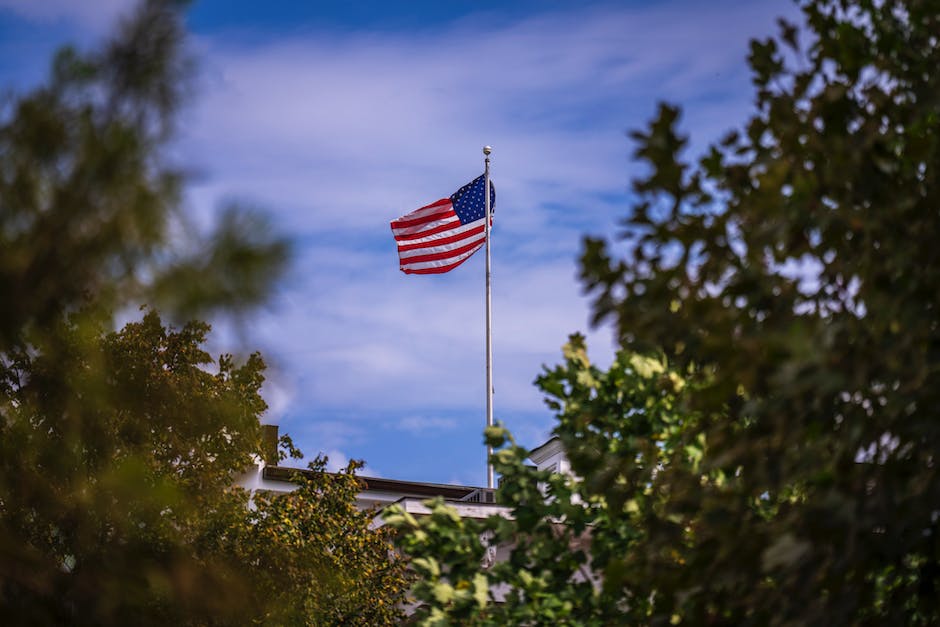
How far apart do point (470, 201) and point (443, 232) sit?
→ 1273 millimetres

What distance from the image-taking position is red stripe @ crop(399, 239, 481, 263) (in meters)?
27.3

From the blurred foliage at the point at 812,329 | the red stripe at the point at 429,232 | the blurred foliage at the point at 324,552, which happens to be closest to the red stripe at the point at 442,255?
the red stripe at the point at 429,232

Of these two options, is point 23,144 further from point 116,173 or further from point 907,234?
point 907,234

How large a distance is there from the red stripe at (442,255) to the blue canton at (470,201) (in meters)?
0.60

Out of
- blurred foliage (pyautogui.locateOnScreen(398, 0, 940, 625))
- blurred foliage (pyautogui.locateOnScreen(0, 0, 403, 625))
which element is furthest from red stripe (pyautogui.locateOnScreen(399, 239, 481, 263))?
blurred foliage (pyautogui.locateOnScreen(398, 0, 940, 625))

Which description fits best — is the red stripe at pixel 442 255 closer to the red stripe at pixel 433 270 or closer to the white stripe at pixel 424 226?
the red stripe at pixel 433 270

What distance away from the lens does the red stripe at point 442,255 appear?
1076 inches

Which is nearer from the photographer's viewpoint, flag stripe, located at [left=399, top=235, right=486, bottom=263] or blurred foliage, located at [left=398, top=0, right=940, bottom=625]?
blurred foliage, located at [left=398, top=0, right=940, bottom=625]

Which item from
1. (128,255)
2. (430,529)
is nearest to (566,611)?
(430,529)

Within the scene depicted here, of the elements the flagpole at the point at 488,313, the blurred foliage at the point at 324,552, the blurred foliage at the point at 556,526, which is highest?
the flagpole at the point at 488,313

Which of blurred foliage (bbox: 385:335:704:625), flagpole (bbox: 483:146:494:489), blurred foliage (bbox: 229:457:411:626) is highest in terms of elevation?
flagpole (bbox: 483:146:494:489)

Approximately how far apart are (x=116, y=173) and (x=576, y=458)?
3.24 metres

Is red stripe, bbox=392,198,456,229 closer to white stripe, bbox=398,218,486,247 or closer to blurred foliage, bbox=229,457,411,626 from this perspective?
white stripe, bbox=398,218,486,247

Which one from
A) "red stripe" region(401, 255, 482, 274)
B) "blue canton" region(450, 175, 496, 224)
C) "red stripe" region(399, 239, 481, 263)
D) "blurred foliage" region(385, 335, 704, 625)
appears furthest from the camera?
"blue canton" region(450, 175, 496, 224)
